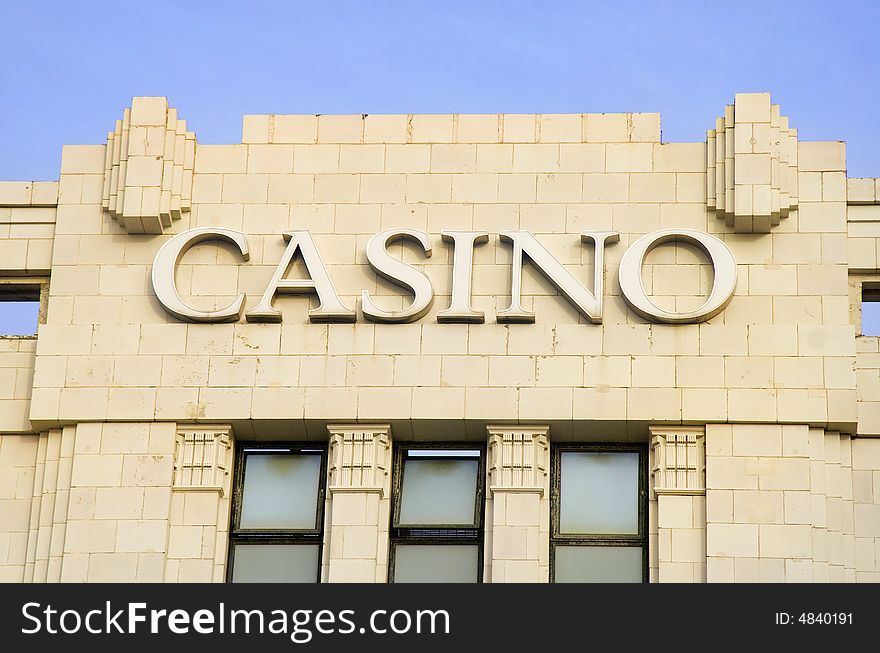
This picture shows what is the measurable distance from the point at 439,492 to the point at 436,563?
3.67 feet

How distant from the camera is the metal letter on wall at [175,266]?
122 feet

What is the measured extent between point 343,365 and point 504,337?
241cm

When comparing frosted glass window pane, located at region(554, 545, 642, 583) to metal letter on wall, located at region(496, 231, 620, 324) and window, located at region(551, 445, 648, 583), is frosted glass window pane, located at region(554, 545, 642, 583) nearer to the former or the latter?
window, located at region(551, 445, 648, 583)

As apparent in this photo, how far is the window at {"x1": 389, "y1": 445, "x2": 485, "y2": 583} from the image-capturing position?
36.3 metres

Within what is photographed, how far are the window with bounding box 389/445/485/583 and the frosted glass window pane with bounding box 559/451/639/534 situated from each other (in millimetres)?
1270

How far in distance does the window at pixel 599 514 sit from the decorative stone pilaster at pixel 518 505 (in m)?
0.36

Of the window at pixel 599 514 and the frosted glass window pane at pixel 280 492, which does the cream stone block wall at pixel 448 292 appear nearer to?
the frosted glass window pane at pixel 280 492

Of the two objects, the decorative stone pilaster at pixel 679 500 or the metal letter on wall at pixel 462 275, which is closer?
the decorative stone pilaster at pixel 679 500

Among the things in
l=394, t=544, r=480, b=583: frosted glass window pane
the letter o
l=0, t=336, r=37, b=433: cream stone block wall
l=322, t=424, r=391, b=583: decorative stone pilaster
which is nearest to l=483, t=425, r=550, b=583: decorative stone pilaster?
l=394, t=544, r=480, b=583: frosted glass window pane

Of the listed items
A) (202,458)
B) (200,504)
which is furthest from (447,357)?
(200,504)
